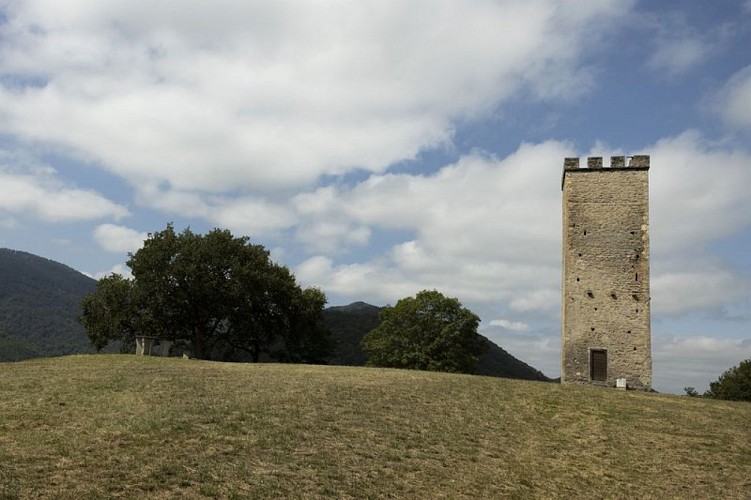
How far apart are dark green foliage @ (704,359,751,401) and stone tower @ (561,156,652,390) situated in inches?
1209

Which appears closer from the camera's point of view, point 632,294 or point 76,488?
point 76,488

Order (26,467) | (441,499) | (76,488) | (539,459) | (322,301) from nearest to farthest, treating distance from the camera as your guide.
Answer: (76,488) < (26,467) < (441,499) < (539,459) < (322,301)

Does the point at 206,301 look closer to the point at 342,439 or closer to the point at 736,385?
the point at 342,439

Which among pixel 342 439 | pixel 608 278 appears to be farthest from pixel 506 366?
pixel 342 439

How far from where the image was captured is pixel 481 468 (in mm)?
15586

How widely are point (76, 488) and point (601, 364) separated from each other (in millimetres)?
31986

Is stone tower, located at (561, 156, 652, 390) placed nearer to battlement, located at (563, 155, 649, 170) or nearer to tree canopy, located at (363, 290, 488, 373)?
battlement, located at (563, 155, 649, 170)

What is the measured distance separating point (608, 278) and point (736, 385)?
34.0 m

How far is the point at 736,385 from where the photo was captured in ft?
193

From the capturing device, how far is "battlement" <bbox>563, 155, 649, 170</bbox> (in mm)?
37281

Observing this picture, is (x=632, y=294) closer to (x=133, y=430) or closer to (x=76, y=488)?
A: (x=133, y=430)

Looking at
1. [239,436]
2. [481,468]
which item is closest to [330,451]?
[239,436]

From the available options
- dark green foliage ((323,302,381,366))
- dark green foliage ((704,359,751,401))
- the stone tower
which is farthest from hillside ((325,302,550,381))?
the stone tower

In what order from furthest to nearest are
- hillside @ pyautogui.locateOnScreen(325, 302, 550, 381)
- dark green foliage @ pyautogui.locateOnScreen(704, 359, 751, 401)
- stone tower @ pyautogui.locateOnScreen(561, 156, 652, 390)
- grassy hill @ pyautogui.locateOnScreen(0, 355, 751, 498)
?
1. hillside @ pyautogui.locateOnScreen(325, 302, 550, 381)
2. dark green foliage @ pyautogui.locateOnScreen(704, 359, 751, 401)
3. stone tower @ pyautogui.locateOnScreen(561, 156, 652, 390)
4. grassy hill @ pyautogui.locateOnScreen(0, 355, 751, 498)
